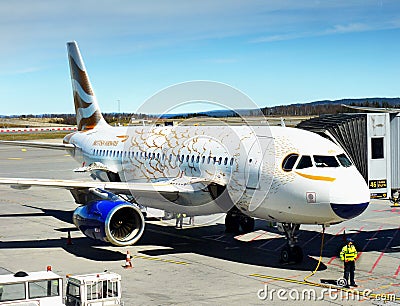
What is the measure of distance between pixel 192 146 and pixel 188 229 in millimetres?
4842

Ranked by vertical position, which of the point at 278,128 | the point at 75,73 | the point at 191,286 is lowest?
the point at 191,286

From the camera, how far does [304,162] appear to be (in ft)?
70.0

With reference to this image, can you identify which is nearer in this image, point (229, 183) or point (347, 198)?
point (347, 198)

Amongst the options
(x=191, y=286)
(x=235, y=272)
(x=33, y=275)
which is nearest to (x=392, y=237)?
(x=235, y=272)

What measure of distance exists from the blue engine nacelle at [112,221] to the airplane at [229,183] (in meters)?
0.04

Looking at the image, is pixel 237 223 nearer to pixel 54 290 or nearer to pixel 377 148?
pixel 377 148

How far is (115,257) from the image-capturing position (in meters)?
23.9

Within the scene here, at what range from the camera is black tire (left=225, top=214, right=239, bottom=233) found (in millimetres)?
27844

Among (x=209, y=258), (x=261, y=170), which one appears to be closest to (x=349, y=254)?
(x=261, y=170)

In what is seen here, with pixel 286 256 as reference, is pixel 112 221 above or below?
above

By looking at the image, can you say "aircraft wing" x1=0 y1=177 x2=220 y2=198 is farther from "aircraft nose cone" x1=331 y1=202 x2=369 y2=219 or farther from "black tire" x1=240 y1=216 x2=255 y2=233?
"aircraft nose cone" x1=331 y1=202 x2=369 y2=219

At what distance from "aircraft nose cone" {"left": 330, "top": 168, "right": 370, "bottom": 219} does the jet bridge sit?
11.8 feet

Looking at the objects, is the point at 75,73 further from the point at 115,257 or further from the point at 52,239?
the point at 115,257

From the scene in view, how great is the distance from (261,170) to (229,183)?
189 cm
